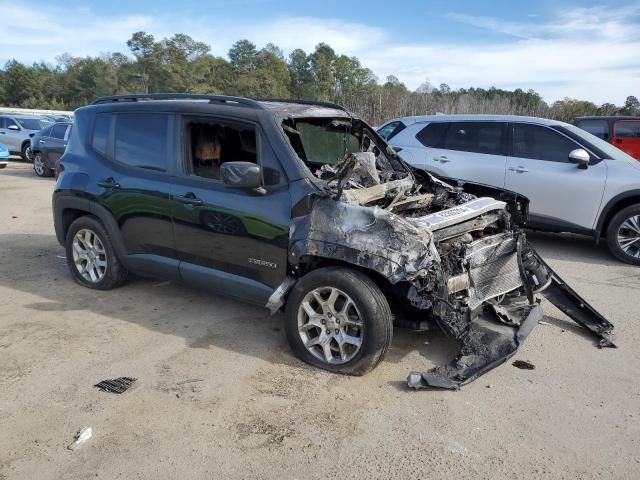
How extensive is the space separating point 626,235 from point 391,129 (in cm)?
388

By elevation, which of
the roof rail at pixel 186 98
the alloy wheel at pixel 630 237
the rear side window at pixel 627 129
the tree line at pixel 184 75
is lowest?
the alloy wheel at pixel 630 237

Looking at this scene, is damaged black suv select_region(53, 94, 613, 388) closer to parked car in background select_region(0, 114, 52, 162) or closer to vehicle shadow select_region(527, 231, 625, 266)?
vehicle shadow select_region(527, 231, 625, 266)

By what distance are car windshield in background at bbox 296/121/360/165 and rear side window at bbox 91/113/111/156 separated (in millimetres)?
2014

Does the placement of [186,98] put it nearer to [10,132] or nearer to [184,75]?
[10,132]

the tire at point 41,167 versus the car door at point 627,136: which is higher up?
the car door at point 627,136

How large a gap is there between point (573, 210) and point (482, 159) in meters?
1.44

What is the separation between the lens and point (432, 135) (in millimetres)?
8227

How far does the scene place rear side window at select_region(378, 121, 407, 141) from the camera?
8.63 metres

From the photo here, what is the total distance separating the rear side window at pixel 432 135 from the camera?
26.7 feet

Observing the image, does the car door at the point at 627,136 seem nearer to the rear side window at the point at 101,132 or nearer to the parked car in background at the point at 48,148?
the rear side window at the point at 101,132

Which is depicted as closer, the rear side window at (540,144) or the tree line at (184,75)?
the rear side window at (540,144)

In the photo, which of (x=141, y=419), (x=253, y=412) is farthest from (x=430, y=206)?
(x=141, y=419)

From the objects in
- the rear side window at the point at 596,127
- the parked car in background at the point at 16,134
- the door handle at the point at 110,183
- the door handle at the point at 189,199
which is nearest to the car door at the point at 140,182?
the door handle at the point at 110,183

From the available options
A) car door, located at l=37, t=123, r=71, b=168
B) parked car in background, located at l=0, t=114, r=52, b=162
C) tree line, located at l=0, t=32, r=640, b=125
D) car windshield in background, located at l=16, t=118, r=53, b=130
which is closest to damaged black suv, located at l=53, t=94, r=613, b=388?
car door, located at l=37, t=123, r=71, b=168
